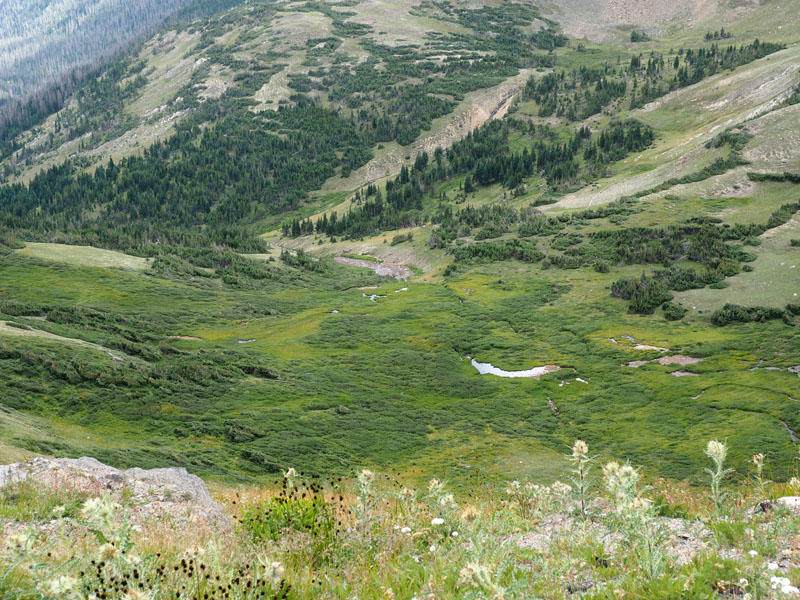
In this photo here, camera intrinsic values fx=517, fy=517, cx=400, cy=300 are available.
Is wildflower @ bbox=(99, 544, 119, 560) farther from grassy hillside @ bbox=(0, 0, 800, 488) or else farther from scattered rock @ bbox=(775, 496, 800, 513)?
grassy hillside @ bbox=(0, 0, 800, 488)

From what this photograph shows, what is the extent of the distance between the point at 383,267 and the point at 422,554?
114 meters

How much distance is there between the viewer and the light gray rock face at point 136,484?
12617 millimetres

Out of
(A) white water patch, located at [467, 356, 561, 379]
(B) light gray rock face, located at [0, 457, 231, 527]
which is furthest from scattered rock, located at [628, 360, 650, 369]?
(B) light gray rock face, located at [0, 457, 231, 527]

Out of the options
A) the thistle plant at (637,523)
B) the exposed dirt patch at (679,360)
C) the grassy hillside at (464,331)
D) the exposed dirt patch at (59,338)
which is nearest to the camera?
the thistle plant at (637,523)

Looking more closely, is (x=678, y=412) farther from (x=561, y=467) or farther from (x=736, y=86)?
(x=736, y=86)

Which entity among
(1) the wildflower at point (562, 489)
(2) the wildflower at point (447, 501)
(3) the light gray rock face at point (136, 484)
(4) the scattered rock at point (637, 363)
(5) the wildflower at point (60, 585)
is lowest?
(4) the scattered rock at point (637, 363)

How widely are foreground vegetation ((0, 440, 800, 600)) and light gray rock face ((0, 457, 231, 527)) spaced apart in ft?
7.93

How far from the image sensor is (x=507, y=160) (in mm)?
167000

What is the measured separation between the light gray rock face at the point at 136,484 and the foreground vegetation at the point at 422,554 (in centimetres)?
242

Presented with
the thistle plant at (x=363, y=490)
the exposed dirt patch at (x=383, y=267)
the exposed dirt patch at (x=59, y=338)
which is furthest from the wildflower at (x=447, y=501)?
the exposed dirt patch at (x=383, y=267)

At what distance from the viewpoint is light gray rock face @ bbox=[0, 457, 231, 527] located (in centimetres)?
1262

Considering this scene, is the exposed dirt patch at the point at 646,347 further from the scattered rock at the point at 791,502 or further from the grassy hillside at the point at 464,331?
the scattered rock at the point at 791,502

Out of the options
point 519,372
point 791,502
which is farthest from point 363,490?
point 519,372

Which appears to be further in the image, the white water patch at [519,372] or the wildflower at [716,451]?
the white water patch at [519,372]
